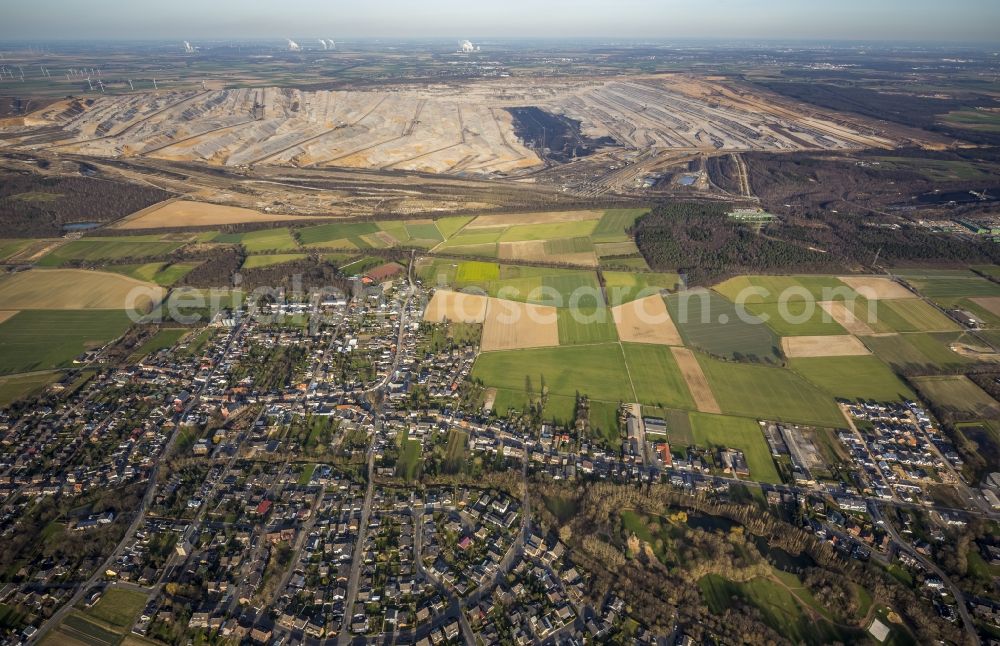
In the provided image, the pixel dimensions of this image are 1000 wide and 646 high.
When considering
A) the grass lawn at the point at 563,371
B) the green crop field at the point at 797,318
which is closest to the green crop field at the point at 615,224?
the green crop field at the point at 797,318

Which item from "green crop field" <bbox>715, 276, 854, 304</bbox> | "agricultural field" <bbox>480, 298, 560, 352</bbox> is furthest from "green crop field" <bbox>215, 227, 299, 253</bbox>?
"green crop field" <bbox>715, 276, 854, 304</bbox>

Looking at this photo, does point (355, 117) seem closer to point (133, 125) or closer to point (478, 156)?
point (478, 156)

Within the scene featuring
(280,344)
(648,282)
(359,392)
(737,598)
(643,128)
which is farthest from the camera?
(643,128)

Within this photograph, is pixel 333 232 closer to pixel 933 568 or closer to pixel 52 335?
pixel 52 335

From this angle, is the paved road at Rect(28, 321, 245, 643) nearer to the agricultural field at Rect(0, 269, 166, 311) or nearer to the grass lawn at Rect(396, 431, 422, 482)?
the grass lawn at Rect(396, 431, 422, 482)

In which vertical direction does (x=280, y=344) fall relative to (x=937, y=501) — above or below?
above

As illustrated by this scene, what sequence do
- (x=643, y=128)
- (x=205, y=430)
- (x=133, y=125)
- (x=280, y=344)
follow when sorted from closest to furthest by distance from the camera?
(x=205, y=430), (x=280, y=344), (x=133, y=125), (x=643, y=128)

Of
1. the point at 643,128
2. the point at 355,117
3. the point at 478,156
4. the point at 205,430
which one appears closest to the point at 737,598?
the point at 205,430
